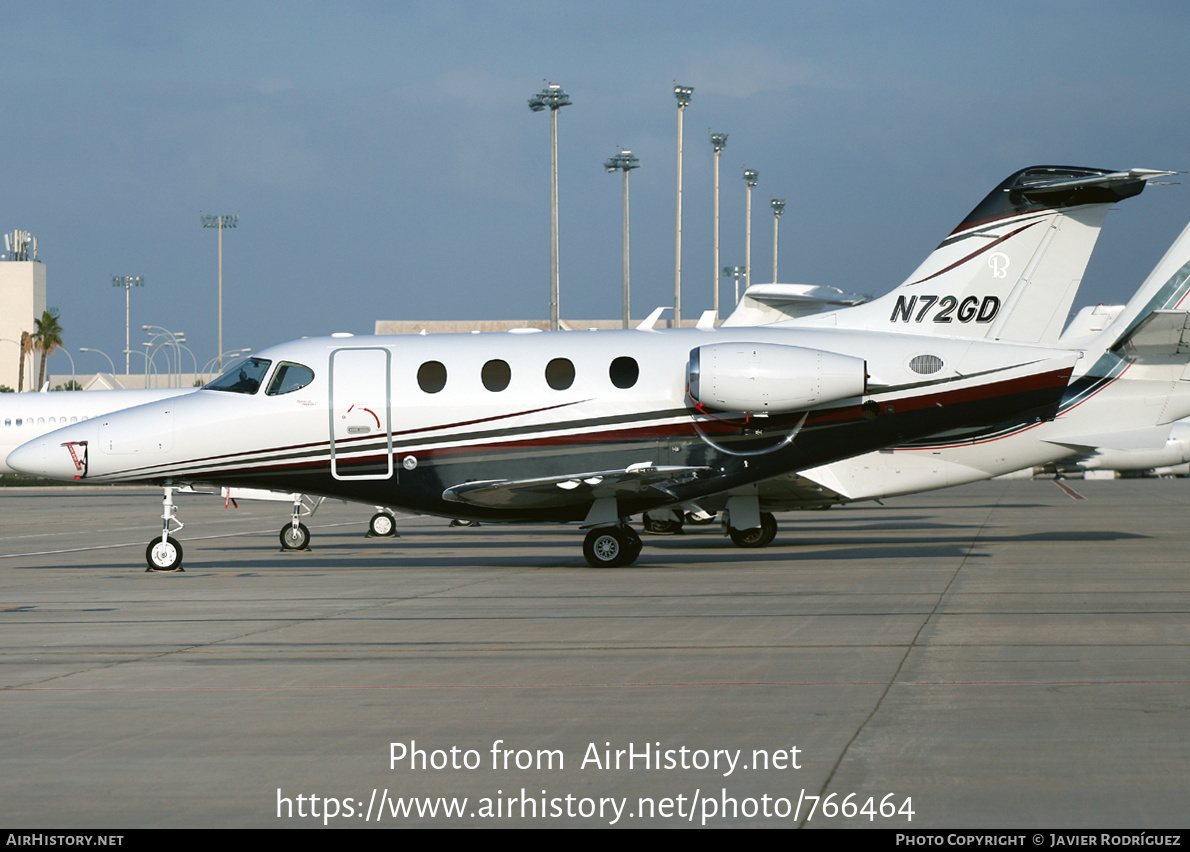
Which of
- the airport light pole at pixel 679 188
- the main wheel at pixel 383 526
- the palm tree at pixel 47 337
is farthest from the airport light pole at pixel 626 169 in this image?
the palm tree at pixel 47 337

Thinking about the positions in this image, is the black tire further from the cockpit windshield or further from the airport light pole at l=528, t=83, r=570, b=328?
the airport light pole at l=528, t=83, r=570, b=328

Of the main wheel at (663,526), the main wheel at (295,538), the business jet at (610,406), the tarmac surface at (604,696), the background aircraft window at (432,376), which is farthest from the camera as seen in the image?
the main wheel at (663,526)

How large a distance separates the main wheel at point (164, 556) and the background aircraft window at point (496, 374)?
5.55 m

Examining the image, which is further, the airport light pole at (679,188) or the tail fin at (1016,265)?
the airport light pole at (679,188)

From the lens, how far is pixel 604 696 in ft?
31.8

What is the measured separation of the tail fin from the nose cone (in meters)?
12.6

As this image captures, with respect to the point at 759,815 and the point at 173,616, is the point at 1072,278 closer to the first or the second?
the point at 173,616

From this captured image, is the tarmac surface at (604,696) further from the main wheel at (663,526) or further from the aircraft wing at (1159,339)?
the aircraft wing at (1159,339)

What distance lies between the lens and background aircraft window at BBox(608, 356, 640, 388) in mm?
20328

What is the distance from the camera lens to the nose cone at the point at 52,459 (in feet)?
66.7

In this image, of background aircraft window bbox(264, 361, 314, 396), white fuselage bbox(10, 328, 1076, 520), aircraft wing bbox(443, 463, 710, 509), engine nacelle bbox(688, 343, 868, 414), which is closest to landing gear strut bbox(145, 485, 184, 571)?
white fuselage bbox(10, 328, 1076, 520)

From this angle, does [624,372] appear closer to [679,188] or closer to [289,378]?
[289,378]
